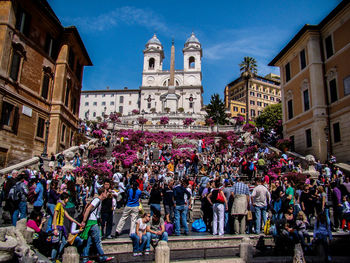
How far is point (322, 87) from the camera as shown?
25.3m

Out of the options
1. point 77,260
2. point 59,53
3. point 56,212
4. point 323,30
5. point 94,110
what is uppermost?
point 94,110

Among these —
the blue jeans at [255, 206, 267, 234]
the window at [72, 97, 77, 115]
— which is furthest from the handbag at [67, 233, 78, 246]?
the window at [72, 97, 77, 115]

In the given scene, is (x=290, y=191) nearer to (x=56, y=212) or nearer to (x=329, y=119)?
(x=56, y=212)

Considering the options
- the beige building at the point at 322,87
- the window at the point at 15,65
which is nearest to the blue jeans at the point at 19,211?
the window at the point at 15,65

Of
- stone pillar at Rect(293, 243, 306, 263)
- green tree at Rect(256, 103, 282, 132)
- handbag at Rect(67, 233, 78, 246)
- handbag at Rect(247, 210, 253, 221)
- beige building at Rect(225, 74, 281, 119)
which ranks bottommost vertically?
stone pillar at Rect(293, 243, 306, 263)

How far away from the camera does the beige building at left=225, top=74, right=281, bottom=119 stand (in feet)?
314

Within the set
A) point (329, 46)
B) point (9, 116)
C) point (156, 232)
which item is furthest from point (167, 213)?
point (329, 46)

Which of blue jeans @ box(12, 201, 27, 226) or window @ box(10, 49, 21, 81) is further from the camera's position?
window @ box(10, 49, 21, 81)

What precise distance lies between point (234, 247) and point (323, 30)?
78.2ft

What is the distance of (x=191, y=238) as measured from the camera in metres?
8.71

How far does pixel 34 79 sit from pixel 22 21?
13.8 ft

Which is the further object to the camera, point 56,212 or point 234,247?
point 234,247

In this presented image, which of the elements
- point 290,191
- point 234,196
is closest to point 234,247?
point 234,196

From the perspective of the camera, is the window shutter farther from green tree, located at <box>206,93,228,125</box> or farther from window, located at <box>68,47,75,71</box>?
green tree, located at <box>206,93,228,125</box>
